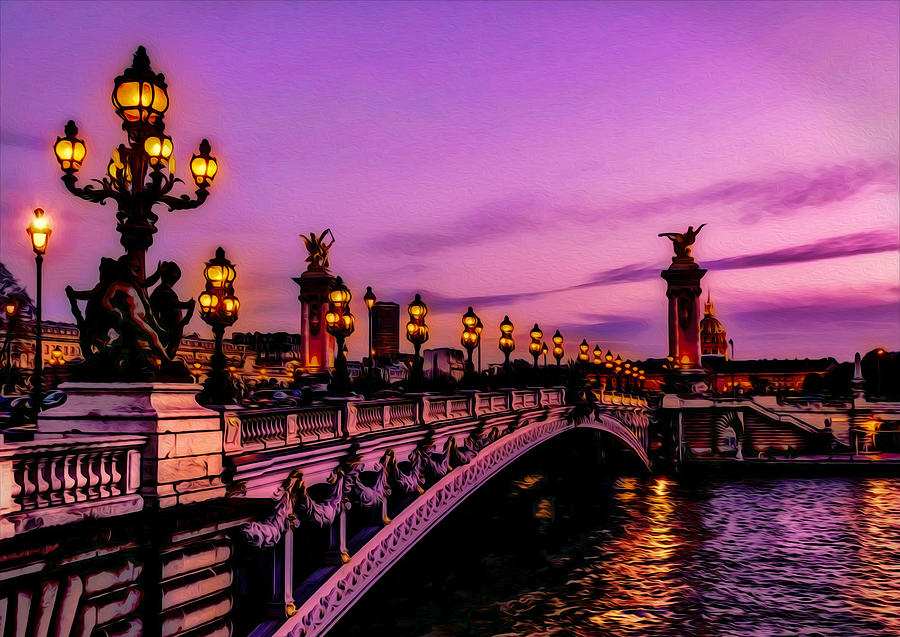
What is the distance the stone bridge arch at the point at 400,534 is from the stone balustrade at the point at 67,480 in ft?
19.9

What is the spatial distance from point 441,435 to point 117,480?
1507 centimetres

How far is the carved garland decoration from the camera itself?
16312 mm

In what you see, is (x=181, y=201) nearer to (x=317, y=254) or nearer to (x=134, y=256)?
(x=134, y=256)

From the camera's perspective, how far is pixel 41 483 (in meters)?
8.57

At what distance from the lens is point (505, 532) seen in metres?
39.5

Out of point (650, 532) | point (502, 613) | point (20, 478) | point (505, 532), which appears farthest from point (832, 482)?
point (20, 478)


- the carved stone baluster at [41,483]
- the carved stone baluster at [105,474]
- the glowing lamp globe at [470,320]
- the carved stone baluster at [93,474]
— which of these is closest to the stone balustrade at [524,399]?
the glowing lamp globe at [470,320]

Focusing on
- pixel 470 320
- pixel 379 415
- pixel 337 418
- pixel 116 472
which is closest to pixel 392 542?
pixel 379 415

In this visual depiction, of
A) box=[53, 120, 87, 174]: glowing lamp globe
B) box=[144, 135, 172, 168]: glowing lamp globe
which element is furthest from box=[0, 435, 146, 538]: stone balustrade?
box=[53, 120, 87, 174]: glowing lamp globe

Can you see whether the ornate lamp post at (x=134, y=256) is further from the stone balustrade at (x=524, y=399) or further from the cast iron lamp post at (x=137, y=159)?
the stone balustrade at (x=524, y=399)

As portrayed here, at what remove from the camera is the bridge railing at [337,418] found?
13203 mm

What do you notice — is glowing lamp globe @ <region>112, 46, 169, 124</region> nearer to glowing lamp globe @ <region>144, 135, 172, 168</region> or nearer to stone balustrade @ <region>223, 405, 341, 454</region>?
glowing lamp globe @ <region>144, 135, 172, 168</region>

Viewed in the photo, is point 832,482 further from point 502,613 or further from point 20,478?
point 20,478

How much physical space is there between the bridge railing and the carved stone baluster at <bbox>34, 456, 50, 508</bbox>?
3.59 meters
